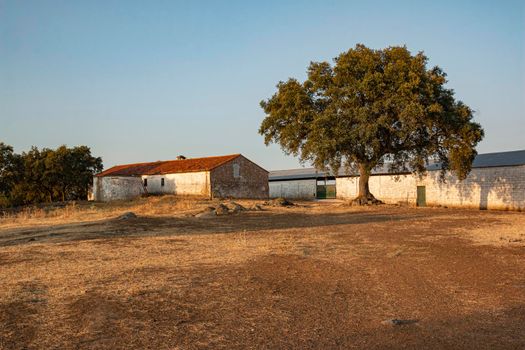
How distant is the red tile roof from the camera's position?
46656 millimetres

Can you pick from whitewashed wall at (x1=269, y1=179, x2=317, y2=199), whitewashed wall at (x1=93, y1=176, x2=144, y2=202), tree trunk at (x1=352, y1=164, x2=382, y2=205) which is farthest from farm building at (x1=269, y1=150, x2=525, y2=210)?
whitewashed wall at (x1=93, y1=176, x2=144, y2=202)

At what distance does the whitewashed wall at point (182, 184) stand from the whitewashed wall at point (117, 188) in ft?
5.64

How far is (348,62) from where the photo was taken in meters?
31.1

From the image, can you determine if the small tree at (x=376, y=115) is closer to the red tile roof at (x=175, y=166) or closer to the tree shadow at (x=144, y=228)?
the tree shadow at (x=144, y=228)

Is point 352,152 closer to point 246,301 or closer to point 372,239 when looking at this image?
point 372,239

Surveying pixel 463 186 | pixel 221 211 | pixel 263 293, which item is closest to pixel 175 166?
pixel 221 211

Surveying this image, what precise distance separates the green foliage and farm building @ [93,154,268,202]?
5346 millimetres

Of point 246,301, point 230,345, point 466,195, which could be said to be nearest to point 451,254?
point 246,301

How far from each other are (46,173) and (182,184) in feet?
63.1

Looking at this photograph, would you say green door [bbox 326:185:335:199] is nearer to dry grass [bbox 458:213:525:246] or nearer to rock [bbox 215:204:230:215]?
rock [bbox 215:204:230:215]

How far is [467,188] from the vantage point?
1416 inches

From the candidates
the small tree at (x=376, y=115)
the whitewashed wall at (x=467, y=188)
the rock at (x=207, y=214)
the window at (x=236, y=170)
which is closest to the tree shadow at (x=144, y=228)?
the rock at (x=207, y=214)

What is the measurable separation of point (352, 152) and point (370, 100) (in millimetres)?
4239

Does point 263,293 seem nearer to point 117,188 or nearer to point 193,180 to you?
point 193,180
